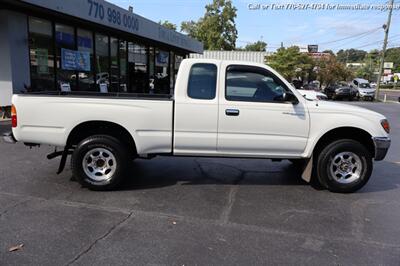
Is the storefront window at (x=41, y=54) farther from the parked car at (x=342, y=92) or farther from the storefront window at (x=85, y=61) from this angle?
the parked car at (x=342, y=92)

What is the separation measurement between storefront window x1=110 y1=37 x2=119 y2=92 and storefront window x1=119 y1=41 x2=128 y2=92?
0.37 meters

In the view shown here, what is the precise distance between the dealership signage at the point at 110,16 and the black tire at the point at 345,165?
322 inches

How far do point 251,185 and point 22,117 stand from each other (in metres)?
3.60

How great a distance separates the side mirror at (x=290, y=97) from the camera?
547cm

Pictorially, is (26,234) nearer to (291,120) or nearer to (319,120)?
(291,120)

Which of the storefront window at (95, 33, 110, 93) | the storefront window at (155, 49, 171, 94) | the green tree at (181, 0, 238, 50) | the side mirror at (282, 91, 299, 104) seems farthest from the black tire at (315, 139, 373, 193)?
the green tree at (181, 0, 238, 50)

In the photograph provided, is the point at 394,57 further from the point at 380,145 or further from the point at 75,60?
the point at 380,145

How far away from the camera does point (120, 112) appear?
542 centimetres

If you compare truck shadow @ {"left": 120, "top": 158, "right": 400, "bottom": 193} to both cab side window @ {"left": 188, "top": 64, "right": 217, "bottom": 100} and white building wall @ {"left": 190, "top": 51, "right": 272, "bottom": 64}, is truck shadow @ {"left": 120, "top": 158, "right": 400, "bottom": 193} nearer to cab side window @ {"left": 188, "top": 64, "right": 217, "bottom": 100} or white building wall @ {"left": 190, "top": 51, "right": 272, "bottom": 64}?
cab side window @ {"left": 188, "top": 64, "right": 217, "bottom": 100}

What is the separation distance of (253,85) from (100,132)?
2.40m

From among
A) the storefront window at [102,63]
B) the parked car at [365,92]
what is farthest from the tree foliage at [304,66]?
the storefront window at [102,63]

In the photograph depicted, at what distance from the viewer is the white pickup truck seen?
5.43 m

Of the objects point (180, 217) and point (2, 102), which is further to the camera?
point (2, 102)

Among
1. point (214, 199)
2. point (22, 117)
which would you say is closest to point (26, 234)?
point (22, 117)
